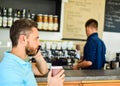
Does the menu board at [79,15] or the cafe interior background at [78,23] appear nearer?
the cafe interior background at [78,23]

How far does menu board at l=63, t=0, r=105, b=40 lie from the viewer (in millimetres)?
5469

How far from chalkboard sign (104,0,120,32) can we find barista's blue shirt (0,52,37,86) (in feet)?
13.3

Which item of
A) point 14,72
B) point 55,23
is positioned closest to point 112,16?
point 55,23

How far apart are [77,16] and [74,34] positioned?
0.34 metres

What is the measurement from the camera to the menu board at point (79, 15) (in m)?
5.47

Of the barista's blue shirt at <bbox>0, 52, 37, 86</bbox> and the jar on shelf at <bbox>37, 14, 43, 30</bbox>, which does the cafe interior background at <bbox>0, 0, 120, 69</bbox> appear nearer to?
the jar on shelf at <bbox>37, 14, 43, 30</bbox>

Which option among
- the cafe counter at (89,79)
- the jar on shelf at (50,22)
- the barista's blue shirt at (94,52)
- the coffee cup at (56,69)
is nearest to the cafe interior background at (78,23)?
the jar on shelf at (50,22)

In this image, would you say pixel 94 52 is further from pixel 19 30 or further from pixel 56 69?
pixel 19 30

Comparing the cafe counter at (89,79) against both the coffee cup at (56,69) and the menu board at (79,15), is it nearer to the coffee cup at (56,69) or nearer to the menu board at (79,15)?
the coffee cup at (56,69)

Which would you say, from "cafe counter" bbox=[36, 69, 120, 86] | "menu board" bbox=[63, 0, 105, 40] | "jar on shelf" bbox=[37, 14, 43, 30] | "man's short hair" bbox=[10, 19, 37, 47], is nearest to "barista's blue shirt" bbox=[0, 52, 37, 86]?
"man's short hair" bbox=[10, 19, 37, 47]

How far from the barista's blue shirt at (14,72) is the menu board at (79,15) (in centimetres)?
347

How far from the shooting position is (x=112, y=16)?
5.96 metres

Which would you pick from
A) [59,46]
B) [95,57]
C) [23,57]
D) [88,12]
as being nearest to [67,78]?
[23,57]

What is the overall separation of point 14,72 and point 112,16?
4369 millimetres
